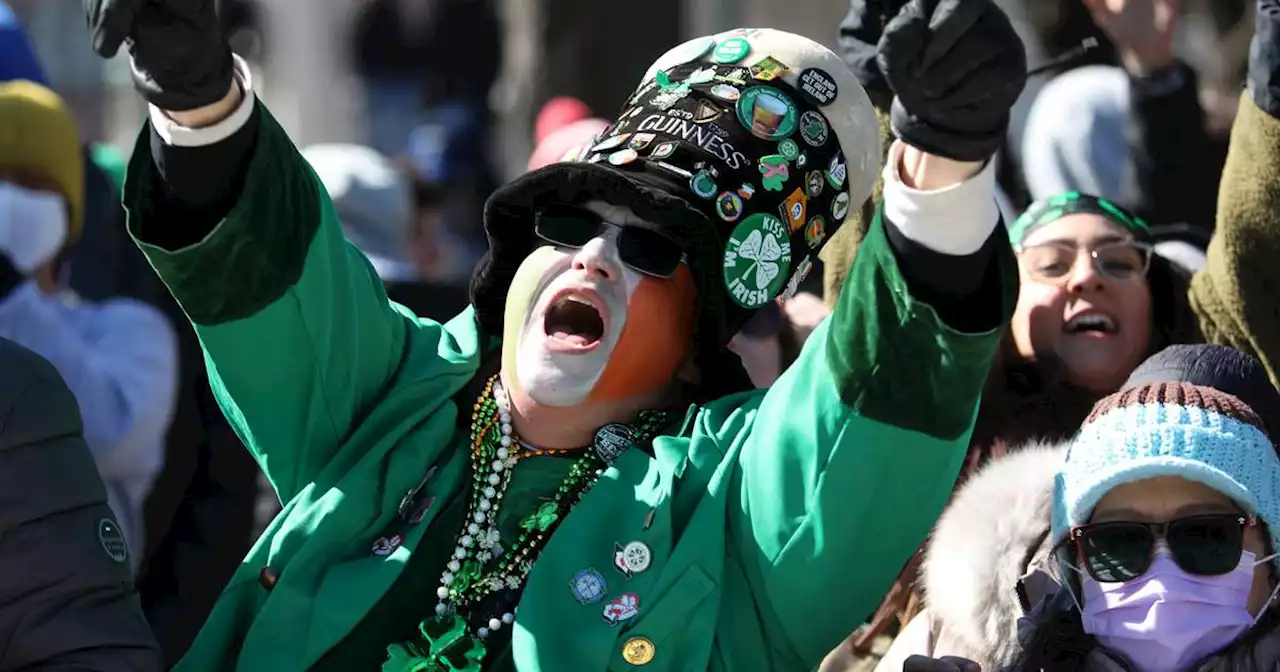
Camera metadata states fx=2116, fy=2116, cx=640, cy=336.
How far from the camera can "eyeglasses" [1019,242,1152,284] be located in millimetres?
3855

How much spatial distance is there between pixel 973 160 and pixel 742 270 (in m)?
0.69

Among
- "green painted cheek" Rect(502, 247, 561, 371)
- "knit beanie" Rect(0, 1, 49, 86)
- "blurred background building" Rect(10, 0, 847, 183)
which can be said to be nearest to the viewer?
"green painted cheek" Rect(502, 247, 561, 371)

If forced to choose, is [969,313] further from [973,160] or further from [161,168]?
[161,168]

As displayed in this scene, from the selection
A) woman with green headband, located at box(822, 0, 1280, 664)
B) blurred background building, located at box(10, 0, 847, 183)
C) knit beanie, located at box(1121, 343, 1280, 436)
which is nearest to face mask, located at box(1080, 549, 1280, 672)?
knit beanie, located at box(1121, 343, 1280, 436)

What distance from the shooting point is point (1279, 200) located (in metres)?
3.55

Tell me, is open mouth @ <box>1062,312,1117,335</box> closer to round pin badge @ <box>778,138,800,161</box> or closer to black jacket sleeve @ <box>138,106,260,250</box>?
round pin badge @ <box>778,138,800,161</box>

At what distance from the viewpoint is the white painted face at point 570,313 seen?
3.21 metres

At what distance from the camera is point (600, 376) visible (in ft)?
10.6

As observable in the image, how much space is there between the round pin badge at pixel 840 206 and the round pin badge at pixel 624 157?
341 mm

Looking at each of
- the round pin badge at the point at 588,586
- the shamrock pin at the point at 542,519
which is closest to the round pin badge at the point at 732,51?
the shamrock pin at the point at 542,519

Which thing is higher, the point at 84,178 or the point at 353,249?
the point at 353,249

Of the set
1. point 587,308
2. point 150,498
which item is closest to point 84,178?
point 150,498

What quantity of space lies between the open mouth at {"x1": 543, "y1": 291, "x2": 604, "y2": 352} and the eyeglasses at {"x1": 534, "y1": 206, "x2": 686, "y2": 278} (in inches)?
3.6

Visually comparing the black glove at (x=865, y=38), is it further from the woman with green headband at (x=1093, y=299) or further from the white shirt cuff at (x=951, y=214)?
the white shirt cuff at (x=951, y=214)
